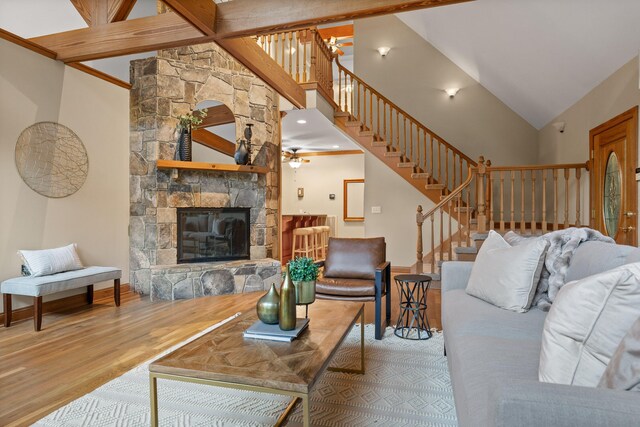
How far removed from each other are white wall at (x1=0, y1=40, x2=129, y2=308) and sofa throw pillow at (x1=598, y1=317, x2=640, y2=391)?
4.59 m

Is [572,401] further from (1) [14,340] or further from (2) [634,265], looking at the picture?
(1) [14,340]

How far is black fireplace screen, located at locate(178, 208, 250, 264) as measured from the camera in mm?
5062

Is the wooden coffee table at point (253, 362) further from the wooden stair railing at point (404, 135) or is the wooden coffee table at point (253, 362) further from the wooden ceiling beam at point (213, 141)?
the wooden stair railing at point (404, 135)

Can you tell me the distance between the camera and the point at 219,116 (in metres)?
5.46

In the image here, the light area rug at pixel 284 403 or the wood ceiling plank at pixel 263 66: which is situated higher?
the wood ceiling plank at pixel 263 66

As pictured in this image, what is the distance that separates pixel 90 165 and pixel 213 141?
1.56m

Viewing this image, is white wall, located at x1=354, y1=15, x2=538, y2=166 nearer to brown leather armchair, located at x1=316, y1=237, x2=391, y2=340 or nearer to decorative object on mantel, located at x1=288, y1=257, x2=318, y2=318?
brown leather armchair, located at x1=316, y1=237, x2=391, y2=340

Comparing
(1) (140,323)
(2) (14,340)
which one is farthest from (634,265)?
(2) (14,340)

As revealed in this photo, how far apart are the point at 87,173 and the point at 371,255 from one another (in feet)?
11.2

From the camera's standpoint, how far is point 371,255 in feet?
12.6

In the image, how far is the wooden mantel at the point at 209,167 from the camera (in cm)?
476

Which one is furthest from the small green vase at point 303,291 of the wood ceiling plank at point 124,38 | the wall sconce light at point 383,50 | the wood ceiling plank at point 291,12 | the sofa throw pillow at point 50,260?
the wall sconce light at point 383,50

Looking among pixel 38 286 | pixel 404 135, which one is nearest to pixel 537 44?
pixel 404 135

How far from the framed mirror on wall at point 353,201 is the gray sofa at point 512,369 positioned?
7.57m
